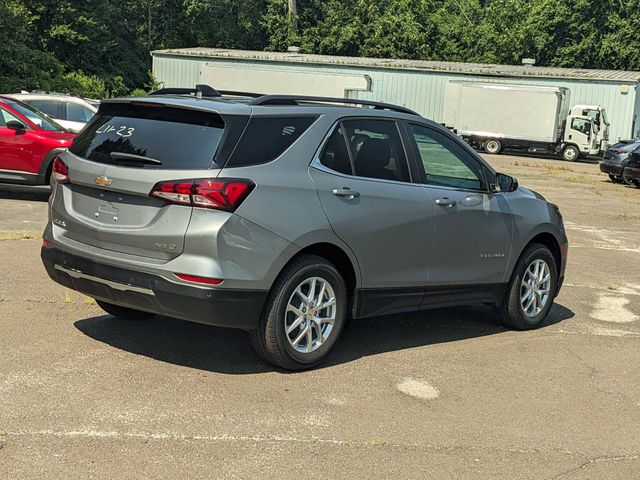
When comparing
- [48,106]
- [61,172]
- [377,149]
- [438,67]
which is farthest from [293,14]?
[61,172]

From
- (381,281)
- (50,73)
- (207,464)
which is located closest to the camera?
(207,464)

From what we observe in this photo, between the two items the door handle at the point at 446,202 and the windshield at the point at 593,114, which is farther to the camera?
the windshield at the point at 593,114

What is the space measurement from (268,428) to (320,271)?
50.0 inches

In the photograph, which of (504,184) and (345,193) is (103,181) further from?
(504,184)

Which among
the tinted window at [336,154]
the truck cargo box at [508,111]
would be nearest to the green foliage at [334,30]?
the truck cargo box at [508,111]

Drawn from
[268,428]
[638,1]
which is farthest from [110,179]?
[638,1]

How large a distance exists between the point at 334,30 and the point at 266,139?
6239cm

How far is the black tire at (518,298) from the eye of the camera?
7.07 metres

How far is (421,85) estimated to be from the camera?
1912 inches

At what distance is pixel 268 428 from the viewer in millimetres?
4535

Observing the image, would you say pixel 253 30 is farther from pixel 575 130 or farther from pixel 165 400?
pixel 165 400

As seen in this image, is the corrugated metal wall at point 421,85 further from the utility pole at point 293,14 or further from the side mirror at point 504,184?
the side mirror at point 504,184

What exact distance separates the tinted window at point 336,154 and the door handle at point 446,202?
850mm

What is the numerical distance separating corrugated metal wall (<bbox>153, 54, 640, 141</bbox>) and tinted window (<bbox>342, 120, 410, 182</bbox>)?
40.1 meters
